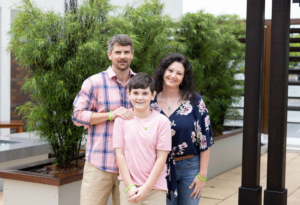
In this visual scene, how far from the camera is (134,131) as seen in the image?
6.17 ft

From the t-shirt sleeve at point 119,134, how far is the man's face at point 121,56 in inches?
14.3

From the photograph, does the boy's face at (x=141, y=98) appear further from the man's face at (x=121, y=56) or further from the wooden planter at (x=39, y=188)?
the wooden planter at (x=39, y=188)

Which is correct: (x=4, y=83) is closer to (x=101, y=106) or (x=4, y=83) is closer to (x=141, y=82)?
(x=101, y=106)

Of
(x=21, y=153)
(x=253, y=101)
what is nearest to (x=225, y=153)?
(x=253, y=101)

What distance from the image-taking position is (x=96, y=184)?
85.3 inches

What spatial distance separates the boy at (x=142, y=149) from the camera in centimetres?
186

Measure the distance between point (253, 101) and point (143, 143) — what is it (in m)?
1.81

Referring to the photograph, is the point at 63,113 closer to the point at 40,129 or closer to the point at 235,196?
the point at 40,129

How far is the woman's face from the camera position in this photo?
2100mm

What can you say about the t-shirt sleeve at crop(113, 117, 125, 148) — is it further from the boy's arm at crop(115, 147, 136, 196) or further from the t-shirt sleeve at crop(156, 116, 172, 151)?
the t-shirt sleeve at crop(156, 116, 172, 151)

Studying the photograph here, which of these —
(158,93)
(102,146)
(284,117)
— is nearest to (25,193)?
(102,146)

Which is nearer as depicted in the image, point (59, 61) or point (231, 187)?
point (59, 61)

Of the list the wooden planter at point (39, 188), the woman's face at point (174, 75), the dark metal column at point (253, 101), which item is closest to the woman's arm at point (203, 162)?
the woman's face at point (174, 75)

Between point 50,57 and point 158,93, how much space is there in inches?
51.5
